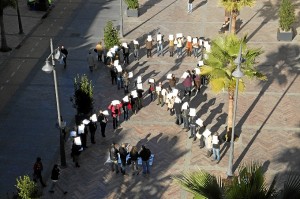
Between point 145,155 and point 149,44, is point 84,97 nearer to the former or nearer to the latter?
point 145,155

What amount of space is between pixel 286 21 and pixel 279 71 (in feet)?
15.8

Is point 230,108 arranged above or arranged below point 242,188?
below

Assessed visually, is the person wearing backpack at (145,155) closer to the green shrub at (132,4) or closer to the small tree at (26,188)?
the small tree at (26,188)

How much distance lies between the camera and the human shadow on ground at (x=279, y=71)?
26.5 m

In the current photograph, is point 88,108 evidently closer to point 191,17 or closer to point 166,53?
point 166,53

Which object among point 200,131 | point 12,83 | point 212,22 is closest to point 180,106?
point 200,131

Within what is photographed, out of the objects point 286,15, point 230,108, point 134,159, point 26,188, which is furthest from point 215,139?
point 286,15

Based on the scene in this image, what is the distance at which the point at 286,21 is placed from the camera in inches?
1332

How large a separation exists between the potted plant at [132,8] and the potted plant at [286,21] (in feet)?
33.0

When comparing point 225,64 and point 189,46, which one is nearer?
point 225,64

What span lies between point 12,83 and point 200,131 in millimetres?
11307

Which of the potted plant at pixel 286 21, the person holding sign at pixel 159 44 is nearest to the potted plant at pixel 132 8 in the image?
the person holding sign at pixel 159 44

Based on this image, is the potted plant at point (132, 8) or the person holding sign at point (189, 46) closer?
the person holding sign at point (189, 46)

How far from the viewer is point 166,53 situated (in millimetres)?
32781
